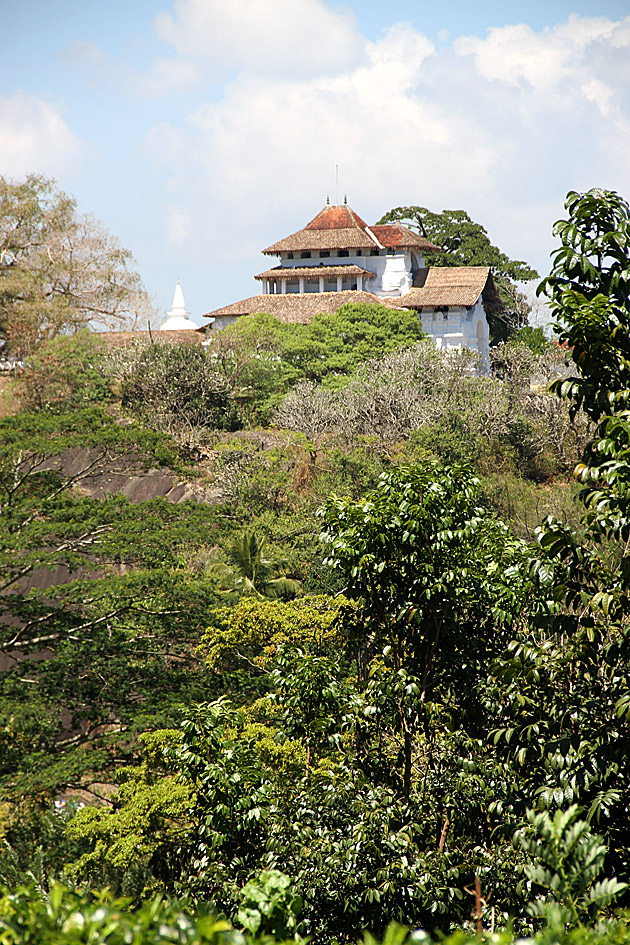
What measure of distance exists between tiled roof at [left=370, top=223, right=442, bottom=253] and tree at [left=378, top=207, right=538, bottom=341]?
1375 mm

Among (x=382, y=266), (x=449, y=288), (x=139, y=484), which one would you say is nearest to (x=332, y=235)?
(x=382, y=266)

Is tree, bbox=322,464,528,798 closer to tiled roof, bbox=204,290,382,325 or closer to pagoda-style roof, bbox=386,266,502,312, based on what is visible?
tiled roof, bbox=204,290,382,325

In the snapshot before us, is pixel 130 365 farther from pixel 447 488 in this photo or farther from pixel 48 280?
pixel 447 488

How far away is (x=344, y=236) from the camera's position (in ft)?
143

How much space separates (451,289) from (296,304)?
25.7 ft

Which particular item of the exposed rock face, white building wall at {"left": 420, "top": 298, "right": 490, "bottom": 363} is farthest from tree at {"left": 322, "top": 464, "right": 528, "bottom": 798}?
white building wall at {"left": 420, "top": 298, "right": 490, "bottom": 363}

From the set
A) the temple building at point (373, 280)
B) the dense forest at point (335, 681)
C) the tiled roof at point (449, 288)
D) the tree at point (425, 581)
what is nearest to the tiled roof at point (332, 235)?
the temple building at point (373, 280)

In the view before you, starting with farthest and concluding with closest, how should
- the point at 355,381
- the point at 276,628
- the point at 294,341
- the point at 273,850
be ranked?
the point at 294,341
the point at 355,381
the point at 276,628
the point at 273,850

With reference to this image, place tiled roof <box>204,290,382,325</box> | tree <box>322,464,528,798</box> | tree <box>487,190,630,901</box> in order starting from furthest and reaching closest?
1. tiled roof <box>204,290,382,325</box>
2. tree <box>322,464,528,798</box>
3. tree <box>487,190,630,901</box>

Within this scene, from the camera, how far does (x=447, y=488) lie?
5.97m

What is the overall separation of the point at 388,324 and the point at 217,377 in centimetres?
737

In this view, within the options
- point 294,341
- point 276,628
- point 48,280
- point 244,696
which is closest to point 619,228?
point 276,628

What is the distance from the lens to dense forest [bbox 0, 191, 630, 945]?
4.13 meters

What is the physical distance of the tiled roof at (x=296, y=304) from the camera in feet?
122
